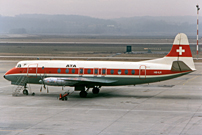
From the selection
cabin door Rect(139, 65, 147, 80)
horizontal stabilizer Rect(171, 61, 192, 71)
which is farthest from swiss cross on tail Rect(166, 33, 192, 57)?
cabin door Rect(139, 65, 147, 80)

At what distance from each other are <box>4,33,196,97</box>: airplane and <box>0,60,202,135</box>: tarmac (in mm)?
1644

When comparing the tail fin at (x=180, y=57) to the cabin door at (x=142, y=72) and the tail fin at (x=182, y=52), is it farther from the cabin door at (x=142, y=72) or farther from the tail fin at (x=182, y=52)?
the cabin door at (x=142, y=72)

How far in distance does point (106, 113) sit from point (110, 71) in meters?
8.47

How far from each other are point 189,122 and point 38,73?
17.7 meters

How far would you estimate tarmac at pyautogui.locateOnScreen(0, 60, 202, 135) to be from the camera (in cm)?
1958

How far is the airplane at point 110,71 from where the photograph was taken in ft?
102

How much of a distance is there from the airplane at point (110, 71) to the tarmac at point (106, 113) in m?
1.64

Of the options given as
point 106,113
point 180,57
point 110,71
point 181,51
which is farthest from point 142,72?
point 106,113

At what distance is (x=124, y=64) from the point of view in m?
32.3

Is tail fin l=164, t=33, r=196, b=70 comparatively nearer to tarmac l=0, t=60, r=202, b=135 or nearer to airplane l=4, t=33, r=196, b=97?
airplane l=4, t=33, r=196, b=97

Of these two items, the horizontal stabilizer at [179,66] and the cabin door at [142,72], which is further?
the cabin door at [142,72]

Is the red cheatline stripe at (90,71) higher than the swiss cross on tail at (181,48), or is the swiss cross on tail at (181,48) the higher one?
the swiss cross on tail at (181,48)

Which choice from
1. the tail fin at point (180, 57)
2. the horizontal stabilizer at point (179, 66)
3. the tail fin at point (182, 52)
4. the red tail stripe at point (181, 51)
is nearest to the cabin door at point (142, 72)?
the tail fin at point (180, 57)

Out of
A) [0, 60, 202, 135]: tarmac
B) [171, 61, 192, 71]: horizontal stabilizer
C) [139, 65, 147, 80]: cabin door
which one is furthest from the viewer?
[139, 65, 147, 80]: cabin door
